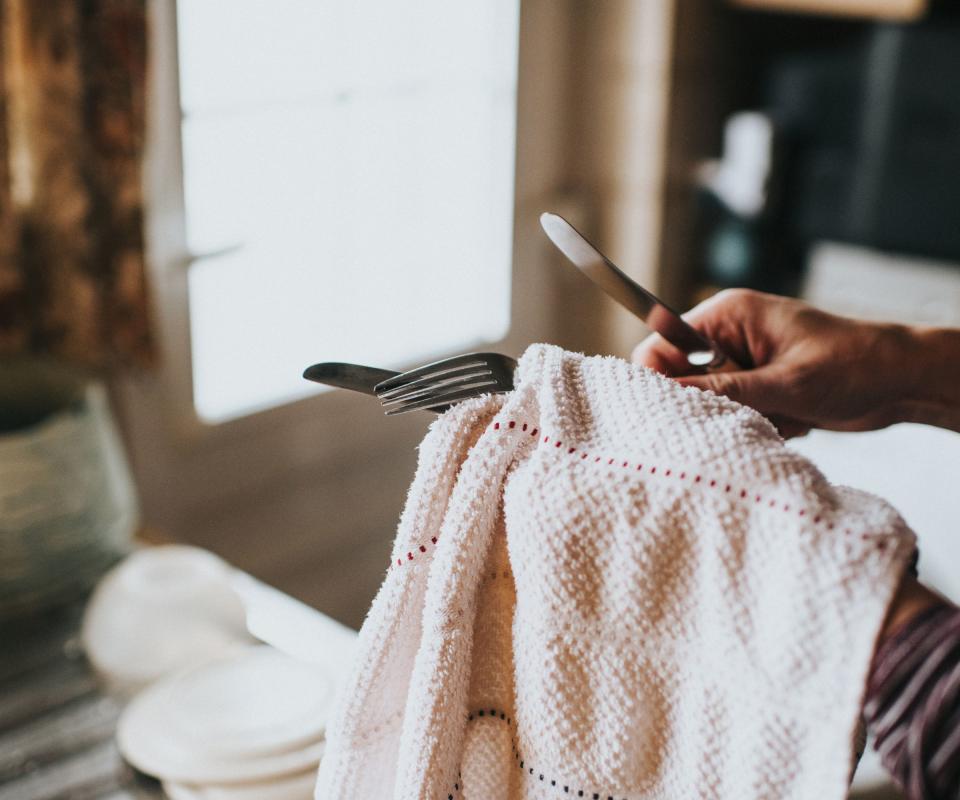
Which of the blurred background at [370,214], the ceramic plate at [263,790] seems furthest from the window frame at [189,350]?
the ceramic plate at [263,790]

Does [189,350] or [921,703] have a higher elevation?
[921,703]

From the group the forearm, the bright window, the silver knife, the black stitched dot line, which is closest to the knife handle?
the silver knife

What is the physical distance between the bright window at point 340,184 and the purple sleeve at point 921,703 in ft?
4.71

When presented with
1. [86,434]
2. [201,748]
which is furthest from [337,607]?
[201,748]

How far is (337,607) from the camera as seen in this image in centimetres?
212

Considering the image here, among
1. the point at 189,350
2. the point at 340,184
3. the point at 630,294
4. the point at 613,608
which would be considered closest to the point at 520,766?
the point at 613,608

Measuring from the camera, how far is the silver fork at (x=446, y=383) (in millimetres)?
504

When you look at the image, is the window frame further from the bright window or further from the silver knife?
the silver knife

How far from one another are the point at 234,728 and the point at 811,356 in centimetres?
50

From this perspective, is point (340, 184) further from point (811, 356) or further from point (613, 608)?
point (613, 608)

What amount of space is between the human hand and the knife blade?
22 cm

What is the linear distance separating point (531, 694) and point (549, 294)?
1.89 meters

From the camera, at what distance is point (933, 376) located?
0.71 m

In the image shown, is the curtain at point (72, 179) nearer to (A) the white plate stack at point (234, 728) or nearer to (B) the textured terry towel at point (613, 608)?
(A) the white plate stack at point (234, 728)
